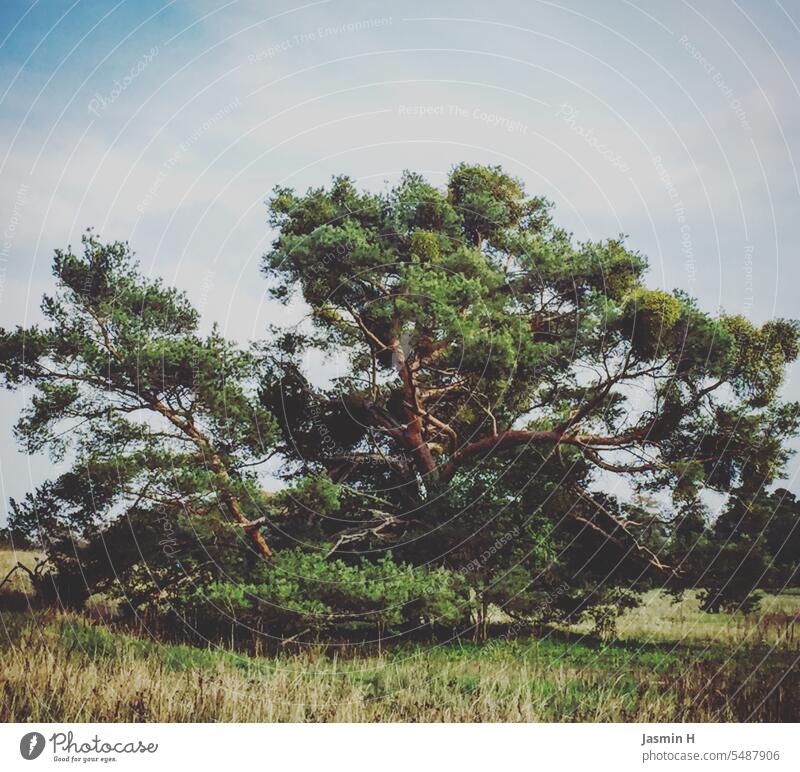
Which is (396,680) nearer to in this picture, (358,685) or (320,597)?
(358,685)

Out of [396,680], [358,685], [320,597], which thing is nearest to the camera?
[358,685]

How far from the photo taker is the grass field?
7.23 m

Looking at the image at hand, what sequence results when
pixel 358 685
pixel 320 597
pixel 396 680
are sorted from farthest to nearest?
pixel 320 597, pixel 396 680, pixel 358 685

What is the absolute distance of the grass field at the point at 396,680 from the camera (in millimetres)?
7230

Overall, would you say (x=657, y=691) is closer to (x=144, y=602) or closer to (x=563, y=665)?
(x=563, y=665)

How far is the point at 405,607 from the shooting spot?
1004cm

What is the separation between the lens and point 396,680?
340 inches

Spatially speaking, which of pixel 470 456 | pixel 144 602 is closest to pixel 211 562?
pixel 144 602

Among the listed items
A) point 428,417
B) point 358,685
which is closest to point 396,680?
point 358,685

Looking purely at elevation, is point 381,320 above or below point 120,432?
above

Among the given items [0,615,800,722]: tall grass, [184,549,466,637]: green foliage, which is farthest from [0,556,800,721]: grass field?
[184,549,466,637]: green foliage

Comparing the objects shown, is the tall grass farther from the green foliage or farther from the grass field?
the green foliage
